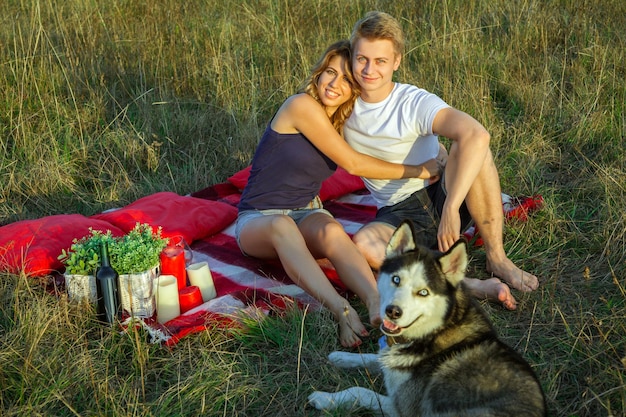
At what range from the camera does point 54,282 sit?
3693mm

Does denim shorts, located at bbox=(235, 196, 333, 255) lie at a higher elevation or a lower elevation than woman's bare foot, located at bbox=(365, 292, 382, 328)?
higher

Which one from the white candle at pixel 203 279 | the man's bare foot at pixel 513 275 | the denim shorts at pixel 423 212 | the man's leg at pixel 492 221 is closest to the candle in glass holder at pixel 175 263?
the white candle at pixel 203 279

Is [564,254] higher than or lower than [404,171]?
lower

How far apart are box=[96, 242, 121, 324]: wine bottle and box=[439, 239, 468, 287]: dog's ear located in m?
1.78

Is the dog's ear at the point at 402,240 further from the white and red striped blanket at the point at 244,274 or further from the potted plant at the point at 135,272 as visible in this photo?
the potted plant at the point at 135,272

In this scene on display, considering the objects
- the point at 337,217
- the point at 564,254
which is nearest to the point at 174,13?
the point at 337,217

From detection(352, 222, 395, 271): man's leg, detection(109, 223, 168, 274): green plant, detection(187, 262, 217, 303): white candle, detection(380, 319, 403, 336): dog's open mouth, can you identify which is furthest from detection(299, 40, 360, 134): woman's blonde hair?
detection(380, 319, 403, 336): dog's open mouth

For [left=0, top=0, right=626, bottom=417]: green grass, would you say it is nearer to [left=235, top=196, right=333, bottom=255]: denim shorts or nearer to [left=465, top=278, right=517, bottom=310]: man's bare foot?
[left=465, top=278, right=517, bottom=310]: man's bare foot

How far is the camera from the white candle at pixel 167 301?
350cm

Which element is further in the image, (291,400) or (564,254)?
(564,254)

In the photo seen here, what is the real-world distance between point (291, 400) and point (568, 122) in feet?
12.8

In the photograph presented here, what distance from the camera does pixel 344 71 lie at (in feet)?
12.7

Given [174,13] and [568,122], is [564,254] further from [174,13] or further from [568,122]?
[174,13]

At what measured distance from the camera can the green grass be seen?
118 inches
